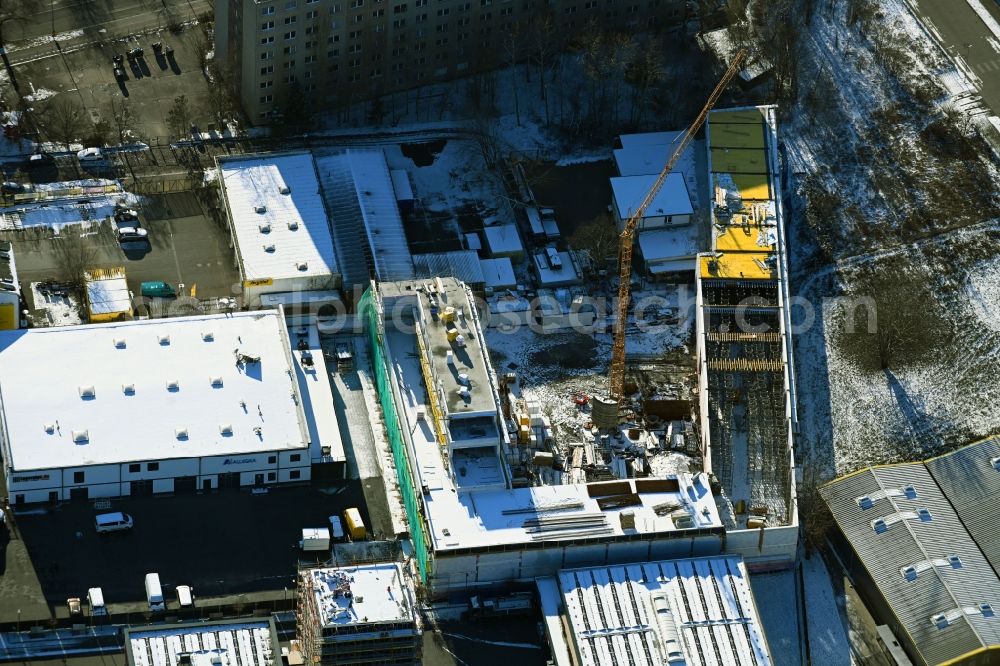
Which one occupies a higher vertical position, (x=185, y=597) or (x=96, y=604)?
(x=96, y=604)

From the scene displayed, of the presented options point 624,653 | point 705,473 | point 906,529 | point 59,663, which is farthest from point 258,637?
point 906,529

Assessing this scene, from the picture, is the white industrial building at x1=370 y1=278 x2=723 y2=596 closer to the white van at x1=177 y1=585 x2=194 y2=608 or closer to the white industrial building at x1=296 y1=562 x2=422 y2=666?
the white industrial building at x1=296 y1=562 x2=422 y2=666

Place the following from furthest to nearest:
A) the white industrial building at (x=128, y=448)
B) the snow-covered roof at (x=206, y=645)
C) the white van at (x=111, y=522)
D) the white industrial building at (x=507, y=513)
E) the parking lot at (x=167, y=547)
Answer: the white industrial building at (x=128, y=448) → the white van at (x=111, y=522) → the white industrial building at (x=507, y=513) → the parking lot at (x=167, y=547) → the snow-covered roof at (x=206, y=645)

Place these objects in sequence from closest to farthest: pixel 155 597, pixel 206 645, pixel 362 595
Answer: pixel 206 645
pixel 362 595
pixel 155 597

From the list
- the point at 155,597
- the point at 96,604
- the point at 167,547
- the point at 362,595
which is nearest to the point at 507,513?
the point at 362,595

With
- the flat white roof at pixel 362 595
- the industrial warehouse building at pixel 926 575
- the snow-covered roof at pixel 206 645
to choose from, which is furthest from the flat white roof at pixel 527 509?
the snow-covered roof at pixel 206 645

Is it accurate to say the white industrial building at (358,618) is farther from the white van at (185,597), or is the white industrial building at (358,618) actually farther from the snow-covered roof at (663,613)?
the snow-covered roof at (663,613)

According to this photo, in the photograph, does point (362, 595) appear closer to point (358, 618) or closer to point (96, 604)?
point (358, 618)
